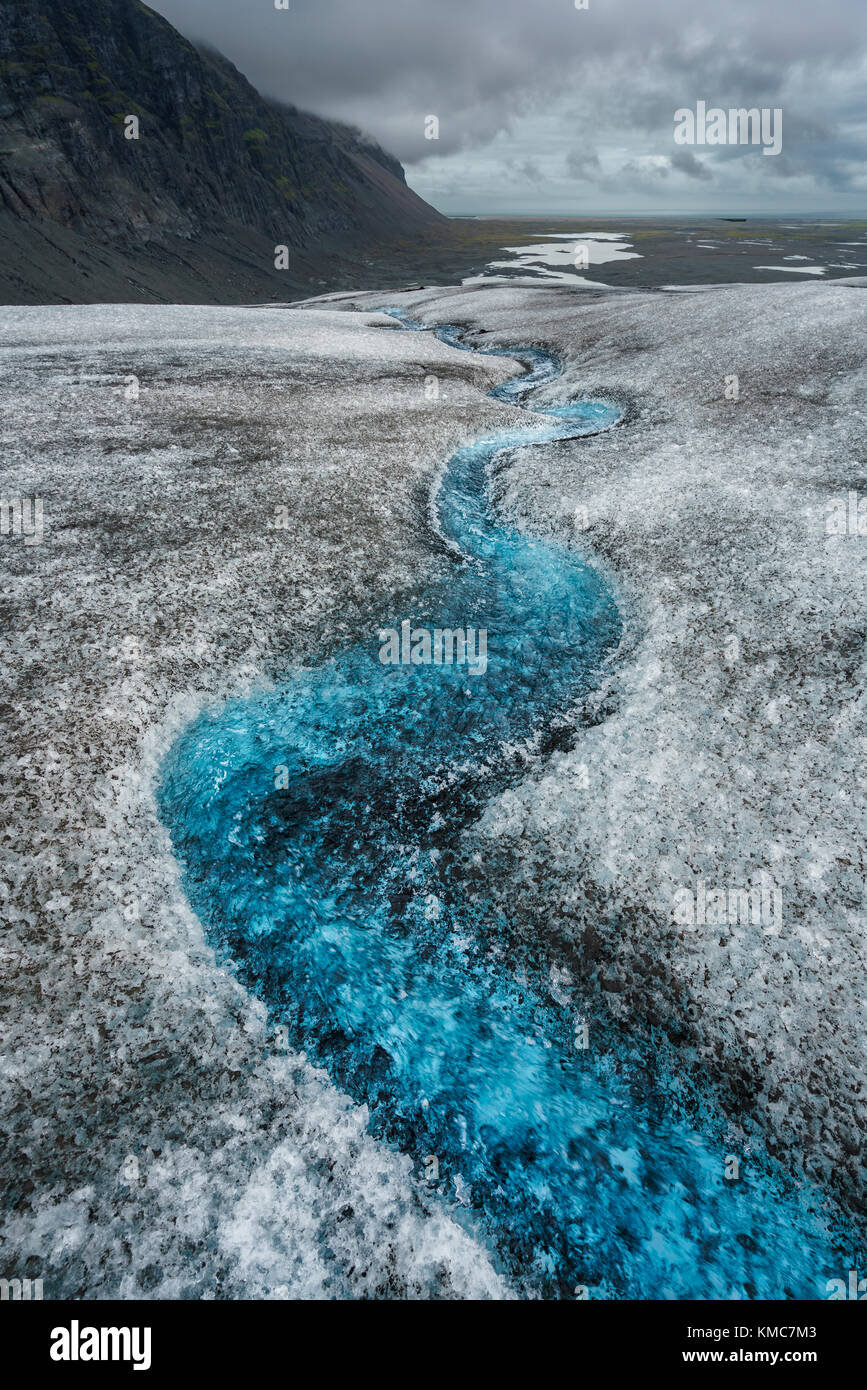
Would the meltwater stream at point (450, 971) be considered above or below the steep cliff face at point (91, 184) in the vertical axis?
below

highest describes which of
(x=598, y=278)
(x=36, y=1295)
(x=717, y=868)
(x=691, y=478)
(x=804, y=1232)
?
(x=598, y=278)

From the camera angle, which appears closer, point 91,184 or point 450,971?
point 450,971

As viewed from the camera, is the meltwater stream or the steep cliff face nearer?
the meltwater stream

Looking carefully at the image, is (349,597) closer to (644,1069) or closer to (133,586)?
(133,586)

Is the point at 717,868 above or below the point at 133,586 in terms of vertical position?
below

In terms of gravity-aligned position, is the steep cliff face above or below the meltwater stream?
above

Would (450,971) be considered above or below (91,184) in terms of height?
below

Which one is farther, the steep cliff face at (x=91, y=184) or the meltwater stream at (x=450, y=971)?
the steep cliff face at (x=91, y=184)

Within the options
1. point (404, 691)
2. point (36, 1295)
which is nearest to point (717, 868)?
point (404, 691)
